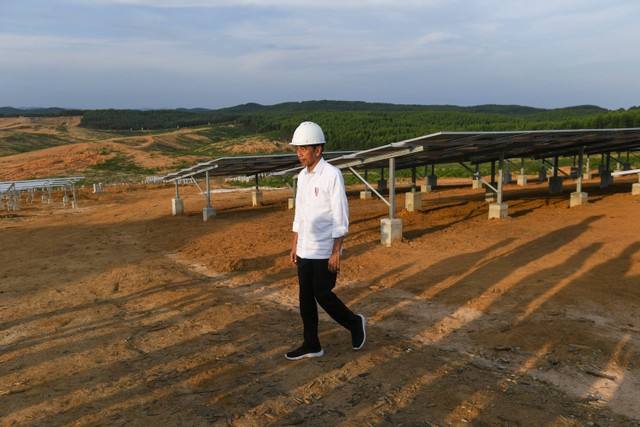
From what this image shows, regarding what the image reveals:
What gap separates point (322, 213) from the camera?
430 cm

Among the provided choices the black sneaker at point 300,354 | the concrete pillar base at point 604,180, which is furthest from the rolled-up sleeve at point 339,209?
the concrete pillar base at point 604,180

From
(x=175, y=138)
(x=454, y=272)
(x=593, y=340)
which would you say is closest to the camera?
(x=593, y=340)

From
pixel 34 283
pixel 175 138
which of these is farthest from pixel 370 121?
pixel 34 283

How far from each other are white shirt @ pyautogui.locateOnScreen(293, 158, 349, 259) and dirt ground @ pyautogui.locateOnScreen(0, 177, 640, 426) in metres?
1.22

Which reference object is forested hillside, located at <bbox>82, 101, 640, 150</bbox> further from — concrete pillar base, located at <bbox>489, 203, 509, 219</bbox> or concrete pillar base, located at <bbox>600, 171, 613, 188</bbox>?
concrete pillar base, located at <bbox>489, 203, 509, 219</bbox>

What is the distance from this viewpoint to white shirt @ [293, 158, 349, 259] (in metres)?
4.20

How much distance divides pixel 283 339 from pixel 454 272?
13.5ft

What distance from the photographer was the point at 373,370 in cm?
440

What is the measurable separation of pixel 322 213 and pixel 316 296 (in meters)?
0.83

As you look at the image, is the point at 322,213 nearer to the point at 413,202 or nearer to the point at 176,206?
the point at 413,202

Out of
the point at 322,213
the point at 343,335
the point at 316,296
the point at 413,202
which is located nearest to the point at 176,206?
the point at 413,202

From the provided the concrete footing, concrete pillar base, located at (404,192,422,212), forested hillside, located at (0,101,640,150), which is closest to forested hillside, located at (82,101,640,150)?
forested hillside, located at (0,101,640,150)

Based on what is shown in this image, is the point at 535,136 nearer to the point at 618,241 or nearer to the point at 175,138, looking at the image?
the point at 618,241

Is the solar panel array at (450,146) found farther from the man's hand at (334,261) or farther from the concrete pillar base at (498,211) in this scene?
the man's hand at (334,261)
